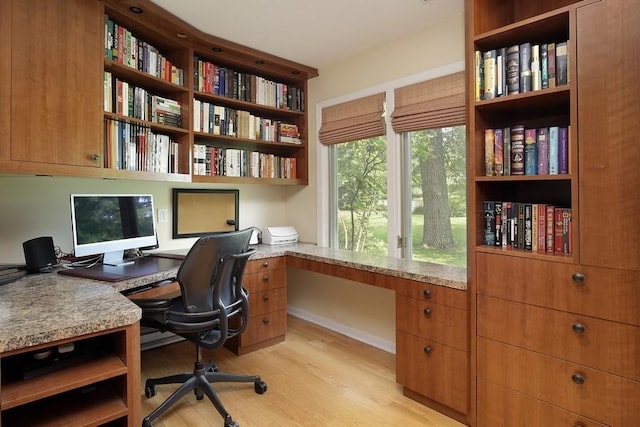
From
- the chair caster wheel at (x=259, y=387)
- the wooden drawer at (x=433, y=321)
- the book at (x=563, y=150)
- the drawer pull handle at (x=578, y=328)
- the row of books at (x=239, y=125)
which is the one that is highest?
the row of books at (x=239, y=125)

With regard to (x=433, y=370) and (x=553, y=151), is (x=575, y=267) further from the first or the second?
(x=433, y=370)

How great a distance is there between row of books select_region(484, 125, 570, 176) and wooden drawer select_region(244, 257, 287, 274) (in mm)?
1707

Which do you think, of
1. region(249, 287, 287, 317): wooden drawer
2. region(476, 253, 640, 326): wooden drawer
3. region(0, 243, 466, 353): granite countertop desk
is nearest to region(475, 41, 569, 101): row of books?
region(476, 253, 640, 326): wooden drawer

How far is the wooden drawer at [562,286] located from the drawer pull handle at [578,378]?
269mm

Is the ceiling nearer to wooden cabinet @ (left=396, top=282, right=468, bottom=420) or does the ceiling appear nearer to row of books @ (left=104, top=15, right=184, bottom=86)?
row of books @ (left=104, top=15, right=184, bottom=86)

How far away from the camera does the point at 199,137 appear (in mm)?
2934

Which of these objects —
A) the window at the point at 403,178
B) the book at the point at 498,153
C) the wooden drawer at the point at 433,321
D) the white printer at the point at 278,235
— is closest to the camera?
the book at the point at 498,153

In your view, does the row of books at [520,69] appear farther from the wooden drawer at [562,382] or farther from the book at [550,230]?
the wooden drawer at [562,382]

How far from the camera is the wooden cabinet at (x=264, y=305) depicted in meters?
2.71

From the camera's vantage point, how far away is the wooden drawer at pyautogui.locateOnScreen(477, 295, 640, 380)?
4.51ft

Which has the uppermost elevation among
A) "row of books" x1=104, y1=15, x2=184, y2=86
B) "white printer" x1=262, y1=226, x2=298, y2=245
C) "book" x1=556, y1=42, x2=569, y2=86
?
"row of books" x1=104, y1=15, x2=184, y2=86

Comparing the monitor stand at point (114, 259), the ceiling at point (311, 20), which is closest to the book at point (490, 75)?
the ceiling at point (311, 20)

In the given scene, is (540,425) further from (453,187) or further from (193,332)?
(193,332)

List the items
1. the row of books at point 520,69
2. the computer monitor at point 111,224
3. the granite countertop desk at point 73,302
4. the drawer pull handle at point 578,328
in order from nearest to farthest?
the granite countertop desk at point 73,302 < the drawer pull handle at point 578,328 < the row of books at point 520,69 < the computer monitor at point 111,224
